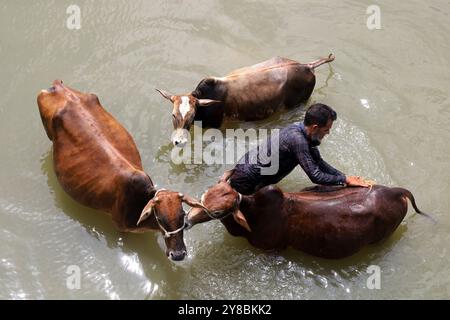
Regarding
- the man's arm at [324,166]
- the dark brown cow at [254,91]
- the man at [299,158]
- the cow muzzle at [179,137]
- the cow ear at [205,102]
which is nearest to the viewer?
the man at [299,158]

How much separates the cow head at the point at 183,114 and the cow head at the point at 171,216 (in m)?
1.38

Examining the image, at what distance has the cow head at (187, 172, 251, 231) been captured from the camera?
482 centimetres

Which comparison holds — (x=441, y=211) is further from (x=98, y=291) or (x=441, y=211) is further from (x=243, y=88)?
(x=98, y=291)

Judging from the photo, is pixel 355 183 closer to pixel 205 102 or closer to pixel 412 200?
pixel 412 200

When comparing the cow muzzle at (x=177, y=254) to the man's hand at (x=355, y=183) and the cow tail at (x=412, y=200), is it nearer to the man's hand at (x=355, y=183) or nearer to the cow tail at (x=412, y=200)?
the man's hand at (x=355, y=183)

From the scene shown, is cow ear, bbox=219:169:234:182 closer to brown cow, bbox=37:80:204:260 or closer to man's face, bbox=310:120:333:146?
brown cow, bbox=37:80:204:260

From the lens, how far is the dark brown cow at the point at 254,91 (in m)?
6.52

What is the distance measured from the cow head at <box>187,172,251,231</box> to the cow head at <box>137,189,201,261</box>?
0.08 m

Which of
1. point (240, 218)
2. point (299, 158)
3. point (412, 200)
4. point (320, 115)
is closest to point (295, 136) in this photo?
point (299, 158)

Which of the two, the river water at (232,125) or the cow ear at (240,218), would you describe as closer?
the cow ear at (240,218)

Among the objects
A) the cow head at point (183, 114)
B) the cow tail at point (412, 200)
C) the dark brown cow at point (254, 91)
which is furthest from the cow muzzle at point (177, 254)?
the cow tail at point (412, 200)

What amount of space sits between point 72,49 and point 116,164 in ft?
9.69

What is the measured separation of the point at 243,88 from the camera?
666 centimetres

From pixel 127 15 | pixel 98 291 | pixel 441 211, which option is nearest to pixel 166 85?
pixel 127 15
